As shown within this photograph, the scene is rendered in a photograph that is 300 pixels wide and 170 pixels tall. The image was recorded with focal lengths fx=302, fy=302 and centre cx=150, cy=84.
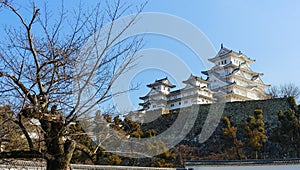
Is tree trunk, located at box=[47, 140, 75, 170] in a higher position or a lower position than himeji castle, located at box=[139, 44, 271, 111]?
lower

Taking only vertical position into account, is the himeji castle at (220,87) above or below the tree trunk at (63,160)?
above

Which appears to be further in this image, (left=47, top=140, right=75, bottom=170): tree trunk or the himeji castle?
the himeji castle

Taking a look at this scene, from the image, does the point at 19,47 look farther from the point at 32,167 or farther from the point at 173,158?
the point at 173,158

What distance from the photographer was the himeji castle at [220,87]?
2362 centimetres

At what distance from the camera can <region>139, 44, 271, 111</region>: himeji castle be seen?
23.6 meters

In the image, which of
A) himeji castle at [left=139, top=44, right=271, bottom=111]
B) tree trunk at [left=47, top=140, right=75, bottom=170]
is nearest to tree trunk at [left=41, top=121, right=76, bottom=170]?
tree trunk at [left=47, top=140, right=75, bottom=170]

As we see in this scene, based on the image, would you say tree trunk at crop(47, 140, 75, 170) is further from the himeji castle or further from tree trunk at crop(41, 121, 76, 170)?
the himeji castle

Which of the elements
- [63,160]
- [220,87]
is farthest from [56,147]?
[220,87]

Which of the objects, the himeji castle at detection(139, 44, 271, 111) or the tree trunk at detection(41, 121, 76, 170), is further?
the himeji castle at detection(139, 44, 271, 111)

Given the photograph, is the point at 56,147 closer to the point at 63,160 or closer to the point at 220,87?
the point at 63,160

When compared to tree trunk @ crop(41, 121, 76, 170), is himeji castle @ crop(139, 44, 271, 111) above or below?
above

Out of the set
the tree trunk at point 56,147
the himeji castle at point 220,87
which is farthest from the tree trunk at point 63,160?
the himeji castle at point 220,87

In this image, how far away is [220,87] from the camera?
24.0m

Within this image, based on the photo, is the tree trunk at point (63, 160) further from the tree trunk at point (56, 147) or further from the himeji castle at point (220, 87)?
the himeji castle at point (220, 87)
